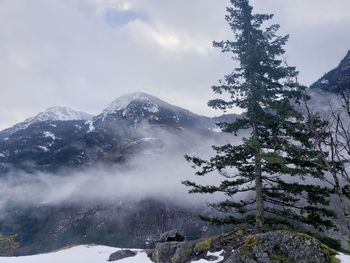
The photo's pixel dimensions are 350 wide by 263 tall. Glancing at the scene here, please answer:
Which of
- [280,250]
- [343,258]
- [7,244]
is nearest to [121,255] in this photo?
[280,250]

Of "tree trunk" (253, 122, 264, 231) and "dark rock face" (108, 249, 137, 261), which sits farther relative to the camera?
"dark rock face" (108, 249, 137, 261)

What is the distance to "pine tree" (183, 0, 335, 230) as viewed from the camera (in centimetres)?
2316

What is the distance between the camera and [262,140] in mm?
24906

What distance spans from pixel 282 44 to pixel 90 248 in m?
20.0

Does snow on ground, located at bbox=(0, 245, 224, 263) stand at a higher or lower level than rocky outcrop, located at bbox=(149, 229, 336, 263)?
lower

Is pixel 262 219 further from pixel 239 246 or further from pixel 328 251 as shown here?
pixel 328 251

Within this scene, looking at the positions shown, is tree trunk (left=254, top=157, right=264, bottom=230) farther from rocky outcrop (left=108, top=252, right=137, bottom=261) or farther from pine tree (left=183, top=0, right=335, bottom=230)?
rocky outcrop (left=108, top=252, right=137, bottom=261)

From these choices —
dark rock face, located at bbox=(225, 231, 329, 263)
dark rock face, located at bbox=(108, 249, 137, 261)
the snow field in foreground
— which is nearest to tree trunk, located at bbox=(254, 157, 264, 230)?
dark rock face, located at bbox=(225, 231, 329, 263)

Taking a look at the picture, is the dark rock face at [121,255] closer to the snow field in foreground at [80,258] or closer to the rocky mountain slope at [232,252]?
the rocky mountain slope at [232,252]

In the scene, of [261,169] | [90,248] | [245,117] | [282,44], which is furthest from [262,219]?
[90,248]

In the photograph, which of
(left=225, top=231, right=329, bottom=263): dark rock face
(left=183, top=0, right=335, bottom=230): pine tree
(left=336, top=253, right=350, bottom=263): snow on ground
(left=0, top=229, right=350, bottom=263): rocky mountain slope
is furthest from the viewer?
(left=183, top=0, right=335, bottom=230): pine tree

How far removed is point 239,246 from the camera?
19.4m

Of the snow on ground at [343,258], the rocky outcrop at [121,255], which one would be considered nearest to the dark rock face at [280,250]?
the snow on ground at [343,258]

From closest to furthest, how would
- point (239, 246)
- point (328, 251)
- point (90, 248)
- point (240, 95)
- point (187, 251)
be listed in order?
point (328, 251) < point (239, 246) < point (187, 251) < point (240, 95) < point (90, 248)
